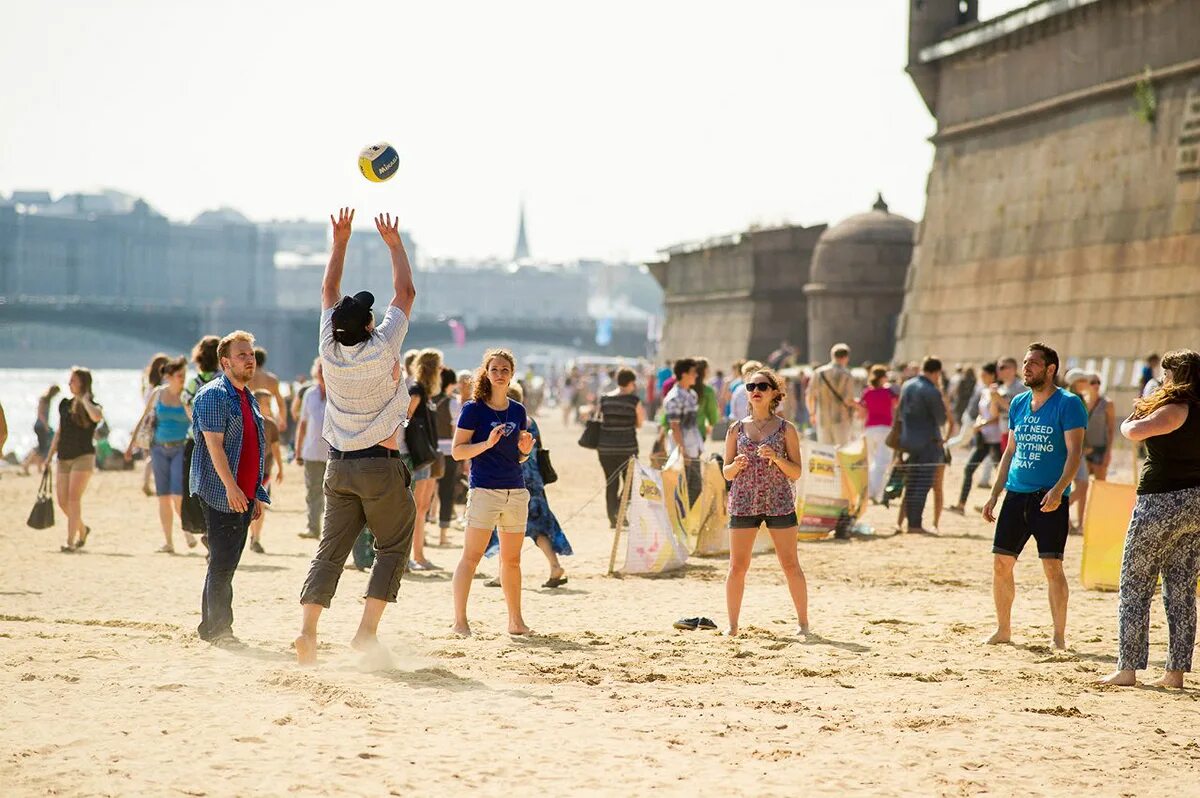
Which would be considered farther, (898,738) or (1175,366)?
(1175,366)

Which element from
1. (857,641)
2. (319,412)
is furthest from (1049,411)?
(319,412)

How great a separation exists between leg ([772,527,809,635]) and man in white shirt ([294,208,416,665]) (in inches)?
86.4

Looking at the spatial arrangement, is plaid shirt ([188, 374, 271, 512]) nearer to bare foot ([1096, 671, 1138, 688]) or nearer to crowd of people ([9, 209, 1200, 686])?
crowd of people ([9, 209, 1200, 686])

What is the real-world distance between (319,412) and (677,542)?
312 cm

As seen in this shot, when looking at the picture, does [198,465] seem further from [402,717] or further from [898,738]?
[898,738]

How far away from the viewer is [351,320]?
25.5 feet

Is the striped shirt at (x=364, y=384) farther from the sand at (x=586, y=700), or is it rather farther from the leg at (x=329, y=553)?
the sand at (x=586, y=700)

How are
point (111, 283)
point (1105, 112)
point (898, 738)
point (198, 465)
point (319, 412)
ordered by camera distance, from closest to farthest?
1. point (898, 738)
2. point (198, 465)
3. point (319, 412)
4. point (1105, 112)
5. point (111, 283)

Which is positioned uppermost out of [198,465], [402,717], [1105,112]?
[1105,112]

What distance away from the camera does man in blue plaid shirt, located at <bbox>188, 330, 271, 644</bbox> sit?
865cm

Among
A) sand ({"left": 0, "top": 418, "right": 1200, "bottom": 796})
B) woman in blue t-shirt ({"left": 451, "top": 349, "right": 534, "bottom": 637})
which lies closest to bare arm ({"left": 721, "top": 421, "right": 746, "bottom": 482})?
sand ({"left": 0, "top": 418, "right": 1200, "bottom": 796})

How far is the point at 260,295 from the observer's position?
191875 mm

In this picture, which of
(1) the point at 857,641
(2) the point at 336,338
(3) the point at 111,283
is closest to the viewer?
(2) the point at 336,338

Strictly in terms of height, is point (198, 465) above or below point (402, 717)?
above
